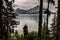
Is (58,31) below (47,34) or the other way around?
the other way around

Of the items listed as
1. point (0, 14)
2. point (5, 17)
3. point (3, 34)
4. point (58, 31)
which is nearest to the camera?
point (58, 31)

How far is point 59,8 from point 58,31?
34cm

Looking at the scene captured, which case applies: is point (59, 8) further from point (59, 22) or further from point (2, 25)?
point (2, 25)

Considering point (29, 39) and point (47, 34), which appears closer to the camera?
point (47, 34)

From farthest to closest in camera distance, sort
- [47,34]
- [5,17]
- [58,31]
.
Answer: [47,34]
[5,17]
[58,31]

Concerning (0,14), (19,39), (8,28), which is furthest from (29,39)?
(0,14)

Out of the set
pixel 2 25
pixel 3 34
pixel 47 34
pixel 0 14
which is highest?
pixel 0 14

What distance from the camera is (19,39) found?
1039 inches

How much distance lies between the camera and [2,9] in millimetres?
8688

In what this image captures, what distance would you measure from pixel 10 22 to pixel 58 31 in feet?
26.4

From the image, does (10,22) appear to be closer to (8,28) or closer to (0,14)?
(8,28)

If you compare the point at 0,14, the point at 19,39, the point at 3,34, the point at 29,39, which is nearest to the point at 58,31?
the point at 0,14

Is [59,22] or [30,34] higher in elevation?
[59,22]

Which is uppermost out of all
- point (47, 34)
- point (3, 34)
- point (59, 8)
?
point (59, 8)
